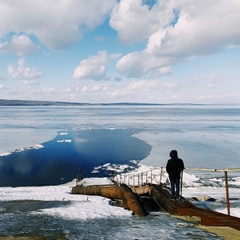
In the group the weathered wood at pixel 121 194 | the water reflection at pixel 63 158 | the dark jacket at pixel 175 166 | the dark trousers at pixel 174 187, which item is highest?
the dark jacket at pixel 175 166

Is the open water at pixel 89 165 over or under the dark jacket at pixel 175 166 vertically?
under

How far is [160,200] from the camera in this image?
9883 millimetres

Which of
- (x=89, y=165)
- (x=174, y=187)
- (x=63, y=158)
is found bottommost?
(x=89, y=165)

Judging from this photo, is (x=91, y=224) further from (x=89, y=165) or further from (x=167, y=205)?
(x=89, y=165)

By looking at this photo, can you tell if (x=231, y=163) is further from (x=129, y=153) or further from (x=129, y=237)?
(x=129, y=237)

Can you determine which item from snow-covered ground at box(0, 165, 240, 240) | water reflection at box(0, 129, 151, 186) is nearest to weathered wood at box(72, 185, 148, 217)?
snow-covered ground at box(0, 165, 240, 240)

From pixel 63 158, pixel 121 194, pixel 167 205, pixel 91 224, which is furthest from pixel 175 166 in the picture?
pixel 63 158

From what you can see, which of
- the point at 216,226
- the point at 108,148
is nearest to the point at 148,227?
the point at 216,226

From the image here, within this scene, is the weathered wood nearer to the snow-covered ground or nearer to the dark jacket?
the snow-covered ground

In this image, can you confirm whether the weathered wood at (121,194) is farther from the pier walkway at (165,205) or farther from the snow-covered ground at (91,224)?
the snow-covered ground at (91,224)

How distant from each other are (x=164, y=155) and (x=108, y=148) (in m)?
8.04

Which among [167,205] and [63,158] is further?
[63,158]

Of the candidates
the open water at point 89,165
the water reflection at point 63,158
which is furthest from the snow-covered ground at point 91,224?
the water reflection at point 63,158

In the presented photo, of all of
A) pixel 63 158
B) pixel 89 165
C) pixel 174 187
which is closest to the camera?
pixel 174 187
